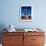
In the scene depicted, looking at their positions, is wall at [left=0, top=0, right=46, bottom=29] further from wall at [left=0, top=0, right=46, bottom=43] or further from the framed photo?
the framed photo

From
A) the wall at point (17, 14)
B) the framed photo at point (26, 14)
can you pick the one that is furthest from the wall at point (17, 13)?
the framed photo at point (26, 14)

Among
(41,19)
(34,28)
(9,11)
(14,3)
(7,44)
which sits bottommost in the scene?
(7,44)

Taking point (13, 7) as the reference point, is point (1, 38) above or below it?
below

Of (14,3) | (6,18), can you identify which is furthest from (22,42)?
(14,3)

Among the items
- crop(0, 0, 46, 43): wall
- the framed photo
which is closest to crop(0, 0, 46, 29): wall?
crop(0, 0, 46, 43): wall

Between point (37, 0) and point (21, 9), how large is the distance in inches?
24.0

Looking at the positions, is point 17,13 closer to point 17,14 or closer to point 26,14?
point 17,14

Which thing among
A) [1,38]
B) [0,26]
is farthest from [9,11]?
[1,38]

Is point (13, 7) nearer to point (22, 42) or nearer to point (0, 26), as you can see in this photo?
point (0, 26)

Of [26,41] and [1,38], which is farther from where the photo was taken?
[1,38]

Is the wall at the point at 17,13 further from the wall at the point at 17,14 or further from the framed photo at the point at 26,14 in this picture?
the framed photo at the point at 26,14

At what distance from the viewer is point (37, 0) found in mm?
4285

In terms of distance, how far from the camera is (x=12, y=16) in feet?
14.1

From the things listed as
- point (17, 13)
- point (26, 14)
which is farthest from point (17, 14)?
point (26, 14)
